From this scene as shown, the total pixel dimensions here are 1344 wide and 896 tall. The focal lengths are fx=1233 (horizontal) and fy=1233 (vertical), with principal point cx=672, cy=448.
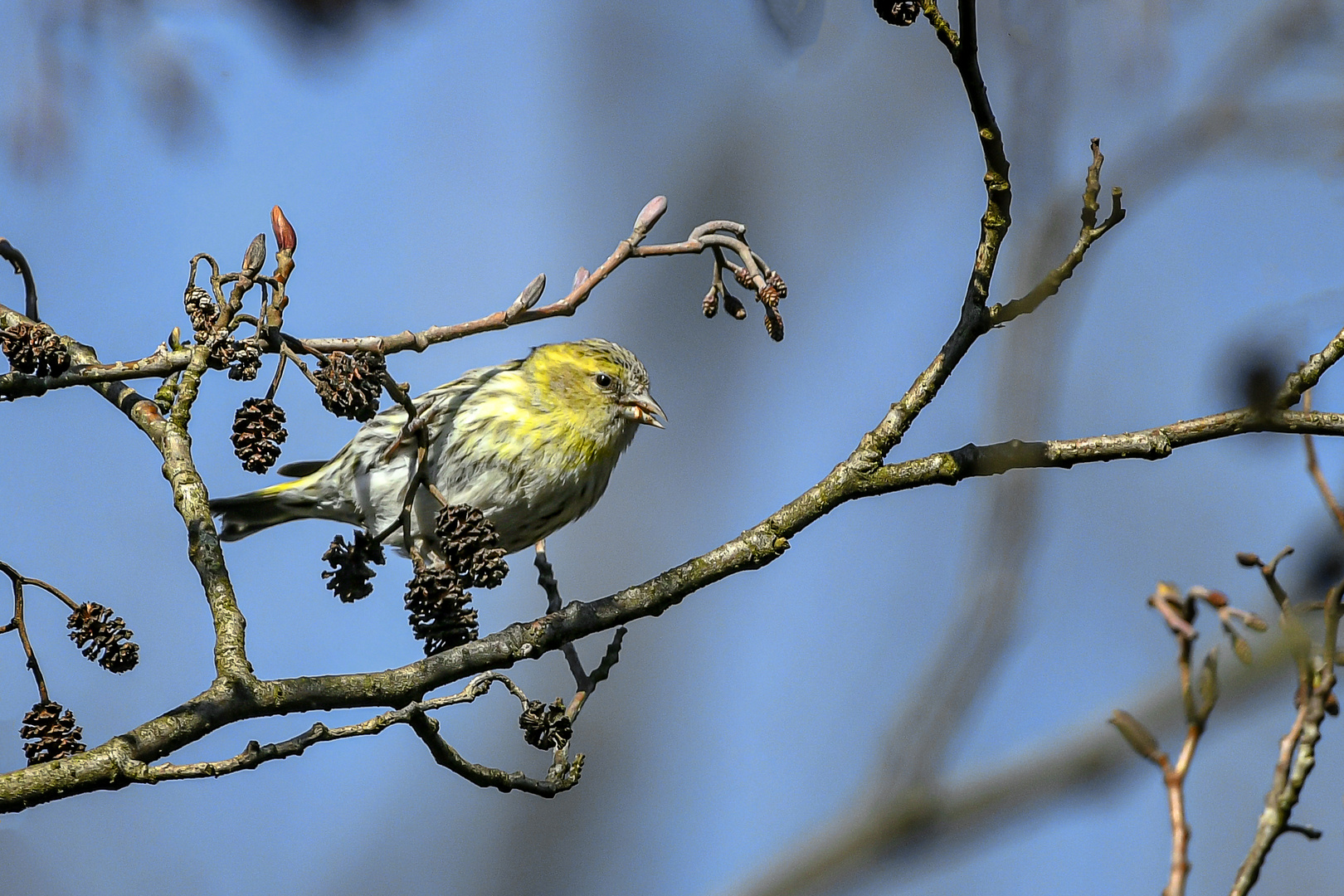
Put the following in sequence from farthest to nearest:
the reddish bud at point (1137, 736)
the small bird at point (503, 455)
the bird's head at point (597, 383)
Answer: the bird's head at point (597, 383)
the small bird at point (503, 455)
the reddish bud at point (1137, 736)

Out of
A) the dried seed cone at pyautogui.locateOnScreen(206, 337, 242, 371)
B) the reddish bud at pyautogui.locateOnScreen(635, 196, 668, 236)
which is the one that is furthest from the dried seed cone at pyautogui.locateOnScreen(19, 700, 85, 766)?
the reddish bud at pyautogui.locateOnScreen(635, 196, 668, 236)

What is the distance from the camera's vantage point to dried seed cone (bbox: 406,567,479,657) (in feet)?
6.81

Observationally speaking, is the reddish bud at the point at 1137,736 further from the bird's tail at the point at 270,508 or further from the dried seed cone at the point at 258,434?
the bird's tail at the point at 270,508

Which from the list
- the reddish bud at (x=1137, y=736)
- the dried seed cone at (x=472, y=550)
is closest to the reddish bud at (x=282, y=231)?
the dried seed cone at (x=472, y=550)

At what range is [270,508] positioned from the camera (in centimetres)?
416

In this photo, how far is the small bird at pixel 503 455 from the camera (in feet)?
11.8

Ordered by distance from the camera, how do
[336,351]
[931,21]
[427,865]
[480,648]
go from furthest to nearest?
[427,865] → [480,648] → [336,351] → [931,21]

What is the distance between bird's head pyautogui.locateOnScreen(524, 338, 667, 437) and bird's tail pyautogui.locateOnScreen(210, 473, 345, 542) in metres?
0.84

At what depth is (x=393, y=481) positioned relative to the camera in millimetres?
3734

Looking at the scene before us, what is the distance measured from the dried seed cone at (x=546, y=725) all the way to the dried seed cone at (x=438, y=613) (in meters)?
0.18

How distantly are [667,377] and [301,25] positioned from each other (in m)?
2.40

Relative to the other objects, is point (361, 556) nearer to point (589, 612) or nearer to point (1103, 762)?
point (589, 612)

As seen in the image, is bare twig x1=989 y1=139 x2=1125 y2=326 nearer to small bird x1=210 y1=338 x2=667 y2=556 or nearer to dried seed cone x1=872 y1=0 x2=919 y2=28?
dried seed cone x1=872 y1=0 x2=919 y2=28

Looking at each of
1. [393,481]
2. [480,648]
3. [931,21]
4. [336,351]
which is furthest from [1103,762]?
[393,481]
